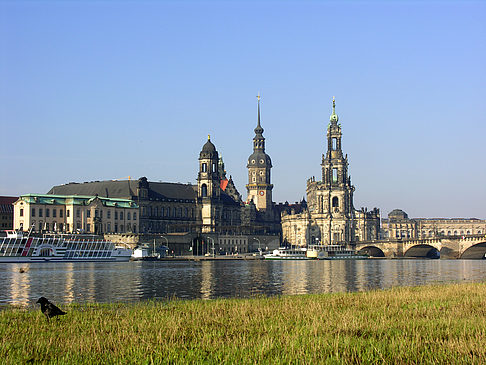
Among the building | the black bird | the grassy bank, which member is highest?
the building

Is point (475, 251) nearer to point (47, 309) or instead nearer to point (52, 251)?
point (52, 251)

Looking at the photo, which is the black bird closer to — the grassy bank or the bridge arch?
the grassy bank

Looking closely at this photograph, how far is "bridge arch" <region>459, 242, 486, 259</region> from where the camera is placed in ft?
615

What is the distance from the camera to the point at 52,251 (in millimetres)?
151750

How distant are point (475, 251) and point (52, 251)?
112246 mm

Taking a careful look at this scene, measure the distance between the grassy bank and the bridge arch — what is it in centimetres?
15755

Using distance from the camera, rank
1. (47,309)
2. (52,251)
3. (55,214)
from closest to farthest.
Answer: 1. (47,309)
2. (52,251)
3. (55,214)

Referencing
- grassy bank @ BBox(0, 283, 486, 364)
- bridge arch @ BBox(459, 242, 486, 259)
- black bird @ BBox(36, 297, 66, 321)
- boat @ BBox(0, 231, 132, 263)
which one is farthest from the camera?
bridge arch @ BBox(459, 242, 486, 259)

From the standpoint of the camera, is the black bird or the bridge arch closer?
the black bird

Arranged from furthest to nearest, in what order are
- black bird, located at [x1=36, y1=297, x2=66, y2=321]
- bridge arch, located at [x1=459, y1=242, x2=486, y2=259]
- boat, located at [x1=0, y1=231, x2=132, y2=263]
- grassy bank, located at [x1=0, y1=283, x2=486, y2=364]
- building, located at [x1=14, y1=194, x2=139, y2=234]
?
building, located at [x1=14, y1=194, x2=139, y2=234] → bridge arch, located at [x1=459, y1=242, x2=486, y2=259] → boat, located at [x1=0, y1=231, x2=132, y2=263] → black bird, located at [x1=36, y1=297, x2=66, y2=321] → grassy bank, located at [x1=0, y1=283, x2=486, y2=364]

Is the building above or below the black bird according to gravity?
above

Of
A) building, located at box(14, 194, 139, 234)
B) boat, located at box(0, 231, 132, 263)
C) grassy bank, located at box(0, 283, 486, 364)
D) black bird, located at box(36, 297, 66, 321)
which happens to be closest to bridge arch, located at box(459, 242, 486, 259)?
boat, located at box(0, 231, 132, 263)

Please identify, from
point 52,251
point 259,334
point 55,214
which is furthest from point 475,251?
point 259,334

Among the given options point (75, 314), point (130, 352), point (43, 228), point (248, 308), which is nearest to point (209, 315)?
point (248, 308)
